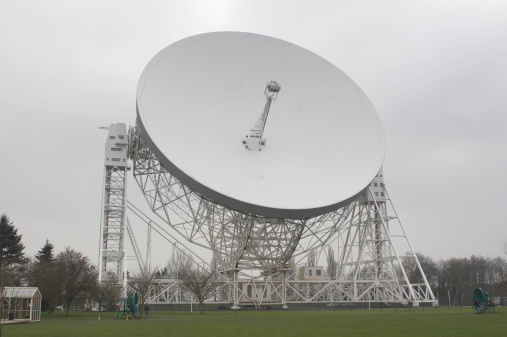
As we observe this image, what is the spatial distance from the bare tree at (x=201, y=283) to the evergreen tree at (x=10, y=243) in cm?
2275

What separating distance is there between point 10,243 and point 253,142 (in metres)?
37.2

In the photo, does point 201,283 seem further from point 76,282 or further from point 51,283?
point 51,283

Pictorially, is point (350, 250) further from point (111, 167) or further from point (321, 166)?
point (111, 167)

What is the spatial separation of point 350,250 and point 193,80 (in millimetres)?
23635

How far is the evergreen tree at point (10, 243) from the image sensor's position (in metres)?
55.9

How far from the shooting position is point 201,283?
40250 mm

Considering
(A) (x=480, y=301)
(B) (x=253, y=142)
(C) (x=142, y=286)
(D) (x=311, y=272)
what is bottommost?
(A) (x=480, y=301)

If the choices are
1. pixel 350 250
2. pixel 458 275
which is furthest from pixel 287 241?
pixel 458 275

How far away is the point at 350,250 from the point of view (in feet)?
157

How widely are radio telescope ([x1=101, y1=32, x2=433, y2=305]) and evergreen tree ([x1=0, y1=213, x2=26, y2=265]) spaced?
25.2m

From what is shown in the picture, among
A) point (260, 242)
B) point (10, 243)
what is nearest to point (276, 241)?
point (260, 242)

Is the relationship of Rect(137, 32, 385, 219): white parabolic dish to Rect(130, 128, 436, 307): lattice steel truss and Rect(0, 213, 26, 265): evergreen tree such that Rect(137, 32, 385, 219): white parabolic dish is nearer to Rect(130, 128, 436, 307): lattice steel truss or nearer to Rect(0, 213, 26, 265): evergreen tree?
Rect(130, 128, 436, 307): lattice steel truss

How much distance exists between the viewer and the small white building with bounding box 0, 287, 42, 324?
28.2m

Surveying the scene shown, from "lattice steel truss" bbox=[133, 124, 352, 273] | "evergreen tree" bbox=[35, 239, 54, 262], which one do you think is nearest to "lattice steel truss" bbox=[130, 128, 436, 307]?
"lattice steel truss" bbox=[133, 124, 352, 273]
